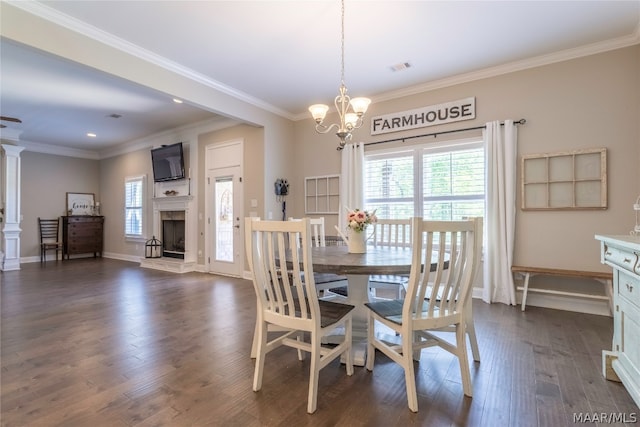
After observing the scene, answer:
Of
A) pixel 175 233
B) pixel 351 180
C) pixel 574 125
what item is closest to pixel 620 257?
pixel 574 125

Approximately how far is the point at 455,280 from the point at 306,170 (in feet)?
12.7

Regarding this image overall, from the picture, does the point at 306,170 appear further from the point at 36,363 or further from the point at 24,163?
the point at 24,163

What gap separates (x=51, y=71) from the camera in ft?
12.1

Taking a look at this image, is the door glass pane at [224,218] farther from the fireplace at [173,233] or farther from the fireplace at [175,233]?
the fireplace at [173,233]

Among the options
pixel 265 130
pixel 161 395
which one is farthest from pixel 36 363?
pixel 265 130

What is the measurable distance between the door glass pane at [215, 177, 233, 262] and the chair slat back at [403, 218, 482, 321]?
14.1 feet

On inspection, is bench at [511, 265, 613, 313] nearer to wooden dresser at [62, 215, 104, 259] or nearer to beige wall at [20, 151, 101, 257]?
wooden dresser at [62, 215, 104, 259]

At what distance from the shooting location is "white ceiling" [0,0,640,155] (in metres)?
2.65

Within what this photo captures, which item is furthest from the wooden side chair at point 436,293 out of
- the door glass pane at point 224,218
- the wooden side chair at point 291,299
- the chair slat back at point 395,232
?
the door glass pane at point 224,218

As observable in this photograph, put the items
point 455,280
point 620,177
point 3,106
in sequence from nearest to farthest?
point 455,280
point 620,177
point 3,106

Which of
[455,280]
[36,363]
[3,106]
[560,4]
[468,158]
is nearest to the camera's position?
[455,280]

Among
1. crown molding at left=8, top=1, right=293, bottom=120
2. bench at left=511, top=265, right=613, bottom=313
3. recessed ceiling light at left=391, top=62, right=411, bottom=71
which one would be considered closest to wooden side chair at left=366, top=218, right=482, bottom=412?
bench at left=511, top=265, right=613, bottom=313

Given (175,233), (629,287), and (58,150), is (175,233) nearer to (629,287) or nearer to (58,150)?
(58,150)

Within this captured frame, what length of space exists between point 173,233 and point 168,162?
4.95 ft
